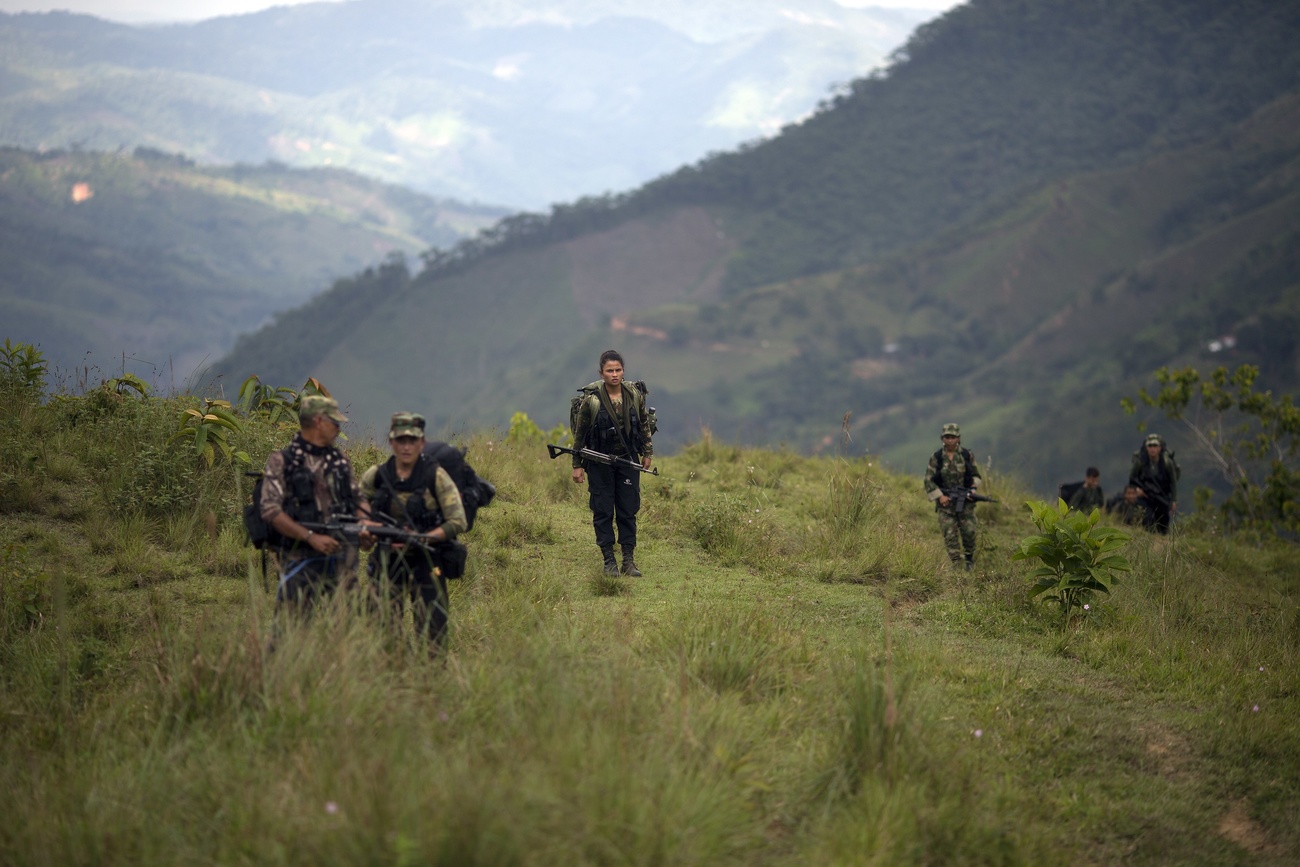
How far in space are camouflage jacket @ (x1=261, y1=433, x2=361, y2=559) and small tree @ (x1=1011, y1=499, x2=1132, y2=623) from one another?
5118 millimetres

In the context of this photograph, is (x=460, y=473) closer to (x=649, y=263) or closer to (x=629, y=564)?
(x=629, y=564)

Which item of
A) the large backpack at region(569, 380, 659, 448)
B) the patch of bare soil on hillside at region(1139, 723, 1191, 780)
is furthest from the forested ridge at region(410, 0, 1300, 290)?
the patch of bare soil on hillside at region(1139, 723, 1191, 780)

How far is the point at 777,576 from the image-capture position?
360 inches

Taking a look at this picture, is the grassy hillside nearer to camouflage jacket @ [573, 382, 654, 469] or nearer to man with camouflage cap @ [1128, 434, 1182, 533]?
camouflage jacket @ [573, 382, 654, 469]

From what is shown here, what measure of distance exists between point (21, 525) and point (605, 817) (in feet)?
20.2

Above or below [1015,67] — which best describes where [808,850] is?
below

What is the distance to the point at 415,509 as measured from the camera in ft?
19.2

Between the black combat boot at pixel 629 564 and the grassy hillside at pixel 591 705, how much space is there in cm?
13

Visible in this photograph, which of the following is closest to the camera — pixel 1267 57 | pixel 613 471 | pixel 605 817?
pixel 605 817

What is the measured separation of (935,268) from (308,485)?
13061 cm

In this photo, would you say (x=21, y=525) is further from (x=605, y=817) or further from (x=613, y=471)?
(x=605, y=817)

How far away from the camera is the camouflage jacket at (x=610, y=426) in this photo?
8.50 m

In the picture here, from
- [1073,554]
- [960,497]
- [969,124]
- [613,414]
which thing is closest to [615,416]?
[613,414]

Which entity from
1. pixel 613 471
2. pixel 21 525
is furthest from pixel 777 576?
pixel 21 525
